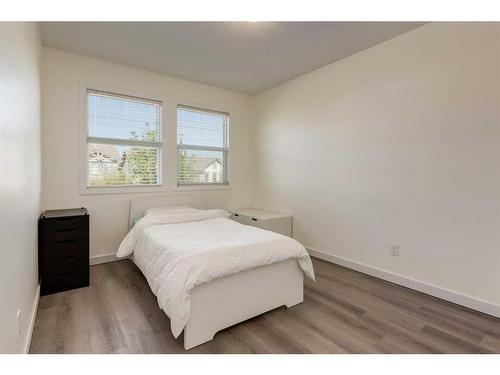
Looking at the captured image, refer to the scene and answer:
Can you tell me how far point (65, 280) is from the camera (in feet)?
8.11

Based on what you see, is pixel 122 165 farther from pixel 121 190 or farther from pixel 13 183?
pixel 13 183

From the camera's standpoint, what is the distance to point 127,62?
321cm

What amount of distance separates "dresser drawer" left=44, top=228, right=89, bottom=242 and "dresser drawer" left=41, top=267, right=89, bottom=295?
1.03 feet

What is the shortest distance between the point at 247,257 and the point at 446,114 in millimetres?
2185

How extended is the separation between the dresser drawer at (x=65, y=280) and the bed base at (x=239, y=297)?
1550 mm

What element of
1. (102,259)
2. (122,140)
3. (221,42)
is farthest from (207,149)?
(102,259)

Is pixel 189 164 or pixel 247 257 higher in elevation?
pixel 189 164

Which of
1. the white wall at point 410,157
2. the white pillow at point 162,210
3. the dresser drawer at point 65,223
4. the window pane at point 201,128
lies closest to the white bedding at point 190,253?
the white pillow at point 162,210

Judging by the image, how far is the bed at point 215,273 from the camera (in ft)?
5.49

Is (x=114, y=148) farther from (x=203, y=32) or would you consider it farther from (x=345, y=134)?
(x=345, y=134)

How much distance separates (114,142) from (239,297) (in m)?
2.60

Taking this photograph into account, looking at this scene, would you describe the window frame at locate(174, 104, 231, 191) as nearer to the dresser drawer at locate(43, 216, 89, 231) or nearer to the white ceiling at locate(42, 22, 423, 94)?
the white ceiling at locate(42, 22, 423, 94)

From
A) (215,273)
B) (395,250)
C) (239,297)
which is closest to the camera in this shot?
(215,273)
